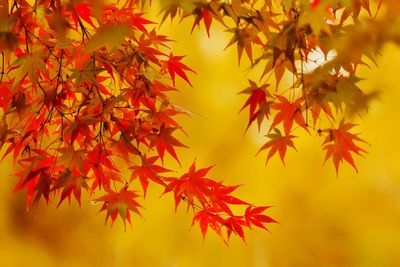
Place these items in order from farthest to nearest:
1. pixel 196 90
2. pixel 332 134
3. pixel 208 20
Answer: pixel 196 90 < pixel 332 134 < pixel 208 20

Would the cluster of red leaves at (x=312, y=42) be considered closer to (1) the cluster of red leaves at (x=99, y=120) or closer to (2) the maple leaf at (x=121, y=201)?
(1) the cluster of red leaves at (x=99, y=120)

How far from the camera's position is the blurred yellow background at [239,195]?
418 cm

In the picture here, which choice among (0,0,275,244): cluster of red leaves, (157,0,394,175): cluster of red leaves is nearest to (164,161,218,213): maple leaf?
(0,0,275,244): cluster of red leaves

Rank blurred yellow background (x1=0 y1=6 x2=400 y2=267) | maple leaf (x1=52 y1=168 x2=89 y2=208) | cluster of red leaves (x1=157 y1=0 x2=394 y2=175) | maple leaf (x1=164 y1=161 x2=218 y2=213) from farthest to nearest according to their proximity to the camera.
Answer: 1. blurred yellow background (x1=0 y1=6 x2=400 y2=267)
2. maple leaf (x1=164 y1=161 x2=218 y2=213)
3. maple leaf (x1=52 y1=168 x2=89 y2=208)
4. cluster of red leaves (x1=157 y1=0 x2=394 y2=175)

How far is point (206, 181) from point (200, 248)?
2.47m

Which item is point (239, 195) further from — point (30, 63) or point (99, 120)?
point (30, 63)

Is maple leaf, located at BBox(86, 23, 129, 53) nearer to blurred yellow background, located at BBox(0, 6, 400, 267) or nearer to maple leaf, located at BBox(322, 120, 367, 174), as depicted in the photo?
maple leaf, located at BBox(322, 120, 367, 174)

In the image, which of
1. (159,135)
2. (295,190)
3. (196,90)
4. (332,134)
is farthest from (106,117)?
(295,190)

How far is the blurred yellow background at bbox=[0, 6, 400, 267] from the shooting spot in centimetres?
418

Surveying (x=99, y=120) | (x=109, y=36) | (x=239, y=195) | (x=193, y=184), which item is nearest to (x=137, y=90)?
(x=99, y=120)

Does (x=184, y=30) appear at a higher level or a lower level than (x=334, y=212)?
higher

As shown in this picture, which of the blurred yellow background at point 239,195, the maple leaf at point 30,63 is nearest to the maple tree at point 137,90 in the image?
the maple leaf at point 30,63

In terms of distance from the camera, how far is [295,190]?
14.0 ft

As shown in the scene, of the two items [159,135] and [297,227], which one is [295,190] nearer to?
[297,227]
